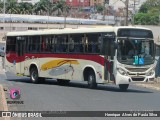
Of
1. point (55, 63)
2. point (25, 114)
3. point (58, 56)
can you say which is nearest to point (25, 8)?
point (55, 63)

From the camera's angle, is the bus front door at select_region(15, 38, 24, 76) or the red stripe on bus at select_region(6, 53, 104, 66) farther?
the bus front door at select_region(15, 38, 24, 76)

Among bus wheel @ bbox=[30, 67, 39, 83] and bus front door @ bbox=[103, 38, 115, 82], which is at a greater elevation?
bus front door @ bbox=[103, 38, 115, 82]

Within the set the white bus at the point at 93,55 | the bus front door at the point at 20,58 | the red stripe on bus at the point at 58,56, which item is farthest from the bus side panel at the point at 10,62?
the white bus at the point at 93,55

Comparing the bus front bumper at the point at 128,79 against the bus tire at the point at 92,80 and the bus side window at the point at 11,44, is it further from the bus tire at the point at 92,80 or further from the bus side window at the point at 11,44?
the bus side window at the point at 11,44

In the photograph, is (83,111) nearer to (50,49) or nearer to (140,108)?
(140,108)

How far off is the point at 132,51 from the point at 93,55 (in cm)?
217

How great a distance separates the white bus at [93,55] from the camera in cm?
2534

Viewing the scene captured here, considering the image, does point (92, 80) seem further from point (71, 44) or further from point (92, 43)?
point (71, 44)

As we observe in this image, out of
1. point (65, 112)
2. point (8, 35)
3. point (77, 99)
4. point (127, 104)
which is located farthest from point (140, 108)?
point (8, 35)

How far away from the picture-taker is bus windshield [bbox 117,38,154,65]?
82.7ft

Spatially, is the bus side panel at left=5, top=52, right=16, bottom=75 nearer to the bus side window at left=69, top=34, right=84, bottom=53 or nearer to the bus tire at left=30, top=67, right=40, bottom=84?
the bus tire at left=30, top=67, right=40, bottom=84

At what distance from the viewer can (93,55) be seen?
87.0 feet

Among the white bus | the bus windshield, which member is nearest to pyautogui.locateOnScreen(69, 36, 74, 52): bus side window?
the white bus

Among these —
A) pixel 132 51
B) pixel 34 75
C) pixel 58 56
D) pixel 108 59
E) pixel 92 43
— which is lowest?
pixel 34 75
